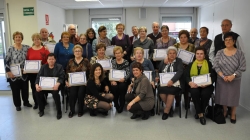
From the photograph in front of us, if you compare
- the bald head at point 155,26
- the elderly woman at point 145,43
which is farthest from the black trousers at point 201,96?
the bald head at point 155,26

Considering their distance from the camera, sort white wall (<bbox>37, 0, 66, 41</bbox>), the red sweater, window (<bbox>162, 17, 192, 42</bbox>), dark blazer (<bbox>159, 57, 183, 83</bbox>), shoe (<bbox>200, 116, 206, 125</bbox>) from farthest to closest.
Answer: window (<bbox>162, 17, 192, 42</bbox>)
white wall (<bbox>37, 0, 66, 41</bbox>)
the red sweater
dark blazer (<bbox>159, 57, 183, 83</bbox>)
shoe (<bbox>200, 116, 206, 125</bbox>)

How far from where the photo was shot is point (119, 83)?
391cm

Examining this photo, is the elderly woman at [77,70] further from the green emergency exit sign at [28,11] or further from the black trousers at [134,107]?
the green emergency exit sign at [28,11]

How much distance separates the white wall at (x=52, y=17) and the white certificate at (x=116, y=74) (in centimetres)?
308

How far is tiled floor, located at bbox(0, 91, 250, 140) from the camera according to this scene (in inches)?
117

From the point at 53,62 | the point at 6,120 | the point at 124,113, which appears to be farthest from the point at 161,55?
the point at 6,120

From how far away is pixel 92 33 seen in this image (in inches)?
178

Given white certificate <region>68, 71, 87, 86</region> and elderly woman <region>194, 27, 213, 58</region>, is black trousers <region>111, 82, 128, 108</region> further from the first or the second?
elderly woman <region>194, 27, 213, 58</region>

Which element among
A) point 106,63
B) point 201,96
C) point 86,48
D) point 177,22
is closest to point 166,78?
point 201,96

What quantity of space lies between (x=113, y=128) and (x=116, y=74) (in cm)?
102

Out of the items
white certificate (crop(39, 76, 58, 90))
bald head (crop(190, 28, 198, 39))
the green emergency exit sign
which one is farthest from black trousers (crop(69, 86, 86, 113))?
the green emergency exit sign

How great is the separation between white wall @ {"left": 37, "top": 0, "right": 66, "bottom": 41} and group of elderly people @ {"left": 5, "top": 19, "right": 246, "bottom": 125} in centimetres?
226

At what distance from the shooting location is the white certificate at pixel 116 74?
3861 mm

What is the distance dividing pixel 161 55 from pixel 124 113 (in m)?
1.29
